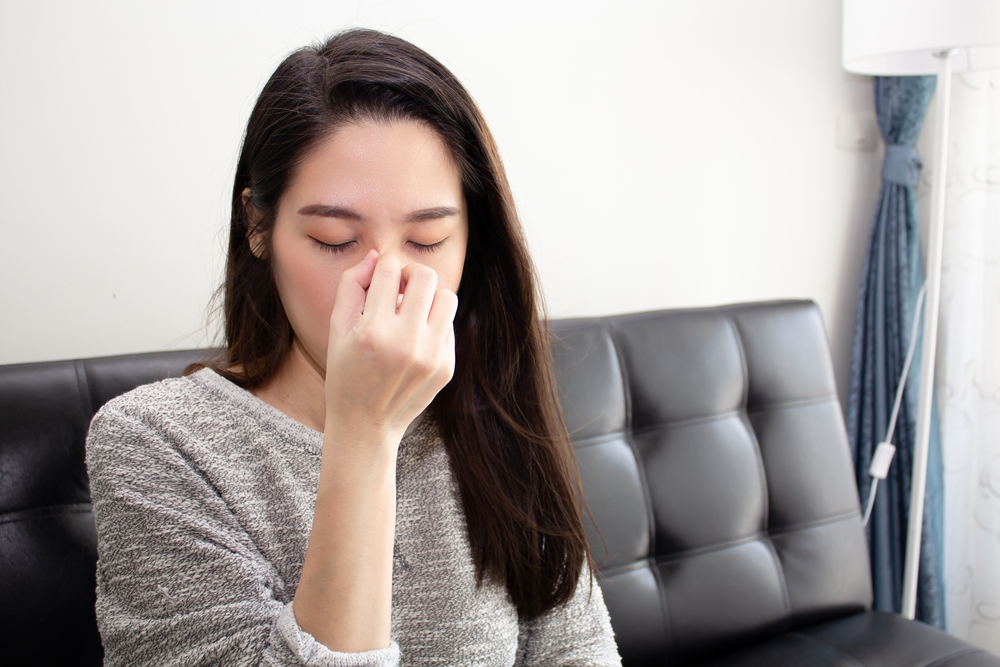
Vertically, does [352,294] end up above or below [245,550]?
above

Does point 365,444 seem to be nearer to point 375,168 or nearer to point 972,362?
point 375,168

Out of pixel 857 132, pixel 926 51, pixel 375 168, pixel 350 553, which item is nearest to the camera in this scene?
pixel 350 553

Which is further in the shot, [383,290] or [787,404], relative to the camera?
[787,404]

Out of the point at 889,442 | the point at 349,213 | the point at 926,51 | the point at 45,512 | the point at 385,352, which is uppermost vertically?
the point at 926,51

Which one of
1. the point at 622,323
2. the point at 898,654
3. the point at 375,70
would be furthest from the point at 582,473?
the point at 375,70

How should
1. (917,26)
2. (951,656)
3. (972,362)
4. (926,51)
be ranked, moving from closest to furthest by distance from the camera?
(951,656) → (917,26) → (926,51) → (972,362)

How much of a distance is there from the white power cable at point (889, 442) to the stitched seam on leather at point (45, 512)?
5.41ft

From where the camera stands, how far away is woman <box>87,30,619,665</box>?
0.64 meters

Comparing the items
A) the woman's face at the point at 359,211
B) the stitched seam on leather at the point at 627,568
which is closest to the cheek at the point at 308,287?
the woman's face at the point at 359,211

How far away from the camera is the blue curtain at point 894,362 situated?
1.77m

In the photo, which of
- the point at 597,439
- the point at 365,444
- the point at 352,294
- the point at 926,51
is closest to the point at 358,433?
the point at 365,444

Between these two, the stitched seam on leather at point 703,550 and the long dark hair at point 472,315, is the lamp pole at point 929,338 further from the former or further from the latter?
the long dark hair at point 472,315

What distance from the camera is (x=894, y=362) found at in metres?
1.85

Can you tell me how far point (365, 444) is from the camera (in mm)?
648
